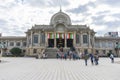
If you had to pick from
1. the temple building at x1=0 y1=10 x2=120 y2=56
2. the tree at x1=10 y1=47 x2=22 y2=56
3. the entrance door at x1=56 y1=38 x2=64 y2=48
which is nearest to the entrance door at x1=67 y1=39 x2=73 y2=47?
the temple building at x1=0 y1=10 x2=120 y2=56

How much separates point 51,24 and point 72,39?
10.3 meters

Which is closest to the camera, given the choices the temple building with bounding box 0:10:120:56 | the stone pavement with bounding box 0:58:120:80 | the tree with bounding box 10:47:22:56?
the stone pavement with bounding box 0:58:120:80

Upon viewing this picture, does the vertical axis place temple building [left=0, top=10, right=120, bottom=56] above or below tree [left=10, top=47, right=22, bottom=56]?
above

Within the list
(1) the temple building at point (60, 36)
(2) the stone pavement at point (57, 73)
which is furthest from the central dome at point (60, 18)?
(2) the stone pavement at point (57, 73)

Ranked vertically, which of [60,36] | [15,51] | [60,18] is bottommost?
[15,51]

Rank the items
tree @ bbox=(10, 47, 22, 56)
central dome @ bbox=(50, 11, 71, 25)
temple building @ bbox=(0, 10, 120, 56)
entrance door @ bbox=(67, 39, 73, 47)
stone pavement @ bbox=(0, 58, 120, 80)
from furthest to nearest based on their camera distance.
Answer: central dome @ bbox=(50, 11, 71, 25) → tree @ bbox=(10, 47, 22, 56) → entrance door @ bbox=(67, 39, 73, 47) → temple building @ bbox=(0, 10, 120, 56) → stone pavement @ bbox=(0, 58, 120, 80)

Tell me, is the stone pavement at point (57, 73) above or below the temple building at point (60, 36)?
below

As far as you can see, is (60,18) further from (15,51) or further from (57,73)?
(57,73)

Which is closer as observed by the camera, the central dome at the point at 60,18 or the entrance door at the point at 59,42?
the entrance door at the point at 59,42

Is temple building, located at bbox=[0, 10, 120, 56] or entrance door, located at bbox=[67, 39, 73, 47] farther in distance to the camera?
entrance door, located at bbox=[67, 39, 73, 47]

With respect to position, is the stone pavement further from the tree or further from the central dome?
the central dome

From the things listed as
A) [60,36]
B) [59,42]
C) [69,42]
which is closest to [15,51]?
[59,42]

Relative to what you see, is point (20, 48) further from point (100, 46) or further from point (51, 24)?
point (100, 46)

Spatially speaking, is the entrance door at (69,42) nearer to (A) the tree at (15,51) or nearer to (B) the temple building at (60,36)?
(B) the temple building at (60,36)
